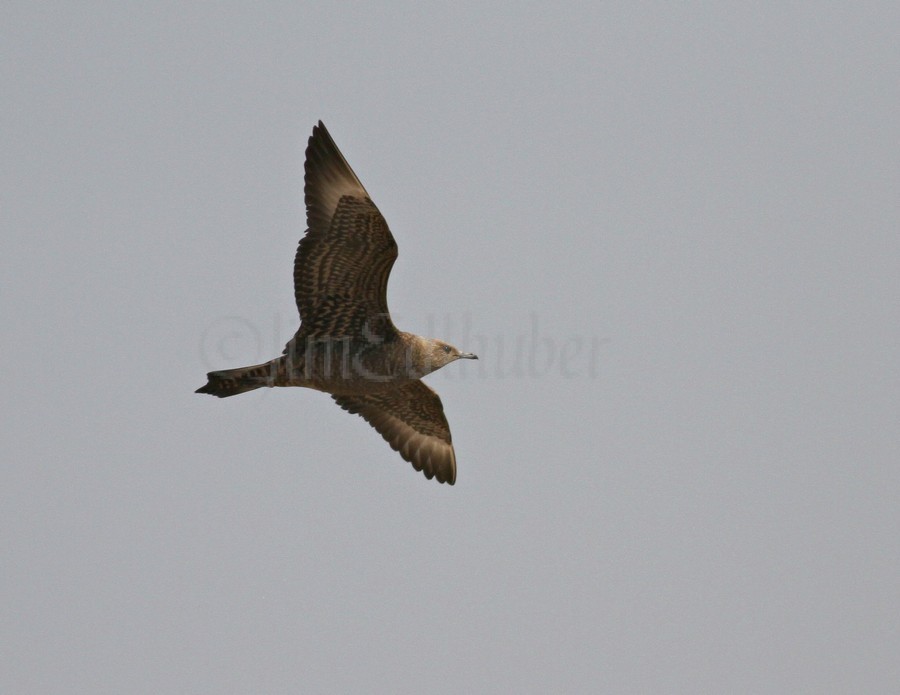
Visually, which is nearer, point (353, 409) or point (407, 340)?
point (407, 340)

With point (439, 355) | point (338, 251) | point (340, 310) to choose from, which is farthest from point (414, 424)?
point (338, 251)

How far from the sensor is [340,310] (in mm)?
13492

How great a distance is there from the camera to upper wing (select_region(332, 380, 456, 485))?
1541cm

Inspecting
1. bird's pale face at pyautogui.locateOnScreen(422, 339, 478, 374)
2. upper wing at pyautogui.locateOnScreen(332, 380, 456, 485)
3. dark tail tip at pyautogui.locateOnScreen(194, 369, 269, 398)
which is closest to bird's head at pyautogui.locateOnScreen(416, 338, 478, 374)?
bird's pale face at pyautogui.locateOnScreen(422, 339, 478, 374)

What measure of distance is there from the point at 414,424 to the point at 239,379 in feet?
10.2

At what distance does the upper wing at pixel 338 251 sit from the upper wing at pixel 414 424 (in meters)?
2.00

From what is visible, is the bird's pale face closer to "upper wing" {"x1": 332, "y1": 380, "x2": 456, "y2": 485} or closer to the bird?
the bird

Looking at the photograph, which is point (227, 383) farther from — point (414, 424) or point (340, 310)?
point (414, 424)

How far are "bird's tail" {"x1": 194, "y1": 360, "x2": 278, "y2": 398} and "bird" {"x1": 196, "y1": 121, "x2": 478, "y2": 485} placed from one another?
0.04 feet

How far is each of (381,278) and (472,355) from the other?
6.00 feet

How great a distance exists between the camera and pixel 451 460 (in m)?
15.9

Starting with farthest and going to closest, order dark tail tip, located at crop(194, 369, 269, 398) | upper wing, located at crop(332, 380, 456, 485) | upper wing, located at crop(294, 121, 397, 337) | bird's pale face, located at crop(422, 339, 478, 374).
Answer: upper wing, located at crop(332, 380, 456, 485), bird's pale face, located at crop(422, 339, 478, 374), dark tail tip, located at crop(194, 369, 269, 398), upper wing, located at crop(294, 121, 397, 337)

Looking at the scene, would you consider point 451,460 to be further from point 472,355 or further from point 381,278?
point 381,278

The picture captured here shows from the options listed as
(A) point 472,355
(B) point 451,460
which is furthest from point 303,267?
(B) point 451,460
